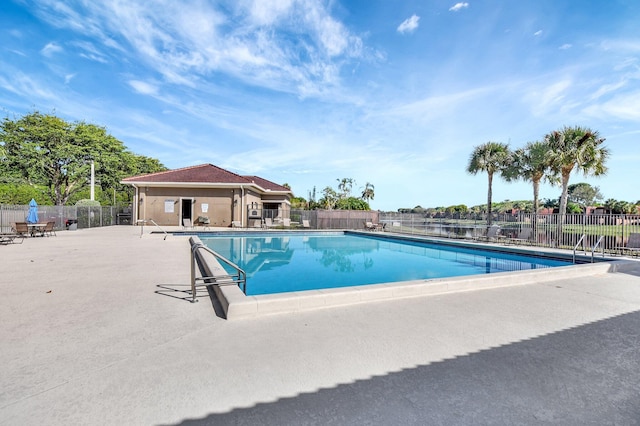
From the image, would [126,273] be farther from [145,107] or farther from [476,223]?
[145,107]

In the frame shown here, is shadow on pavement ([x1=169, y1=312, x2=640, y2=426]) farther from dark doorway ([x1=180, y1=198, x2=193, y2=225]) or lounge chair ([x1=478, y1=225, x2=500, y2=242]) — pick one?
dark doorway ([x1=180, y1=198, x2=193, y2=225])

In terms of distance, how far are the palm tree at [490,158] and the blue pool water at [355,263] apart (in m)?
12.6

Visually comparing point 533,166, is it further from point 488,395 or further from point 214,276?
point 488,395

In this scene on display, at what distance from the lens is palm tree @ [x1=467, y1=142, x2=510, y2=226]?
2331 cm

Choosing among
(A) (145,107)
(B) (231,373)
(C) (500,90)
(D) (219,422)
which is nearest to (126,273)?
(B) (231,373)

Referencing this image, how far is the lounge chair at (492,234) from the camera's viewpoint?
14445 millimetres

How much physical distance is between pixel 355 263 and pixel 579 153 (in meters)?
14.3

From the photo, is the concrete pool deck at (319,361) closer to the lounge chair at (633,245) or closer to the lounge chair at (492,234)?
the lounge chair at (633,245)

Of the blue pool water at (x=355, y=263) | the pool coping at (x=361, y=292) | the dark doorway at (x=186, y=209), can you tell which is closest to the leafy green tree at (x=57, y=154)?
the dark doorway at (x=186, y=209)

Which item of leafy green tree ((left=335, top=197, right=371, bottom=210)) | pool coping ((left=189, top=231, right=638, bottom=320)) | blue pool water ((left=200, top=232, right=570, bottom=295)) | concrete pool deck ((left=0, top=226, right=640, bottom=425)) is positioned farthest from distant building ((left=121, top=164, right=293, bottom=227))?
leafy green tree ((left=335, top=197, right=371, bottom=210))

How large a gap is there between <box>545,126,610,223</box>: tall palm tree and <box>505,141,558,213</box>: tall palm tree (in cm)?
80

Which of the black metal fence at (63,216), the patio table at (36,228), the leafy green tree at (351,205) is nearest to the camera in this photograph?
the patio table at (36,228)

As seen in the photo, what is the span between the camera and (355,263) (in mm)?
10641

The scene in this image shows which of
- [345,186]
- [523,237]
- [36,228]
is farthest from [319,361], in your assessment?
[345,186]
